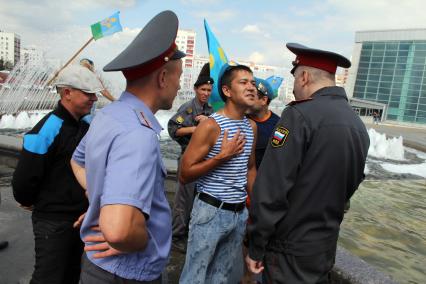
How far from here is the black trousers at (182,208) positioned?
3.64 metres

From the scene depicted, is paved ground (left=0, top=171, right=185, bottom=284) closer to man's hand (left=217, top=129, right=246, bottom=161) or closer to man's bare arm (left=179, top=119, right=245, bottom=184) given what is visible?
man's bare arm (left=179, top=119, right=245, bottom=184)

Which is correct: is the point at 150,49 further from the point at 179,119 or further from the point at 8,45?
the point at 8,45

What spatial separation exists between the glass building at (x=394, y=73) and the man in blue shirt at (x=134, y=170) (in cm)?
5842

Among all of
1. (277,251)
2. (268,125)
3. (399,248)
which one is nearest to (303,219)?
(277,251)

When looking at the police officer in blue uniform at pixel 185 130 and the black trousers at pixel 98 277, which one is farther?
the police officer in blue uniform at pixel 185 130

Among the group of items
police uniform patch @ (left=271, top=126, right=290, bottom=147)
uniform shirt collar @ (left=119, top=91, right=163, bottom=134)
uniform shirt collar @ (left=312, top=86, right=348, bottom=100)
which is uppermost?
uniform shirt collar @ (left=312, top=86, right=348, bottom=100)

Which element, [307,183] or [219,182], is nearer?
[307,183]

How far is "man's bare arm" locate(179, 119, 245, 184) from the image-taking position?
2494 mm

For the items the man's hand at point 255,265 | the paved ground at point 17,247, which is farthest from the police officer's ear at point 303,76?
the paved ground at point 17,247

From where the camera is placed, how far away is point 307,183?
1.93 metres

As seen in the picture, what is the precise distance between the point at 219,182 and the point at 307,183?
0.80 meters

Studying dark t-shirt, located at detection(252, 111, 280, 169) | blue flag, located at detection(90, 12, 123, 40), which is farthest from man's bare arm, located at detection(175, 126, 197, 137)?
blue flag, located at detection(90, 12, 123, 40)

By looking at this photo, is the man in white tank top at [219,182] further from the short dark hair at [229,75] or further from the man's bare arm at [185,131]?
the man's bare arm at [185,131]

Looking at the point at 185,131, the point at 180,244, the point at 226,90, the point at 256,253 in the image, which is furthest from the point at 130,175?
the point at 180,244
